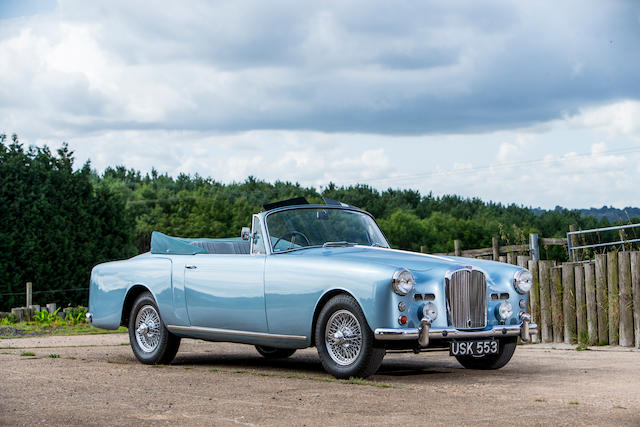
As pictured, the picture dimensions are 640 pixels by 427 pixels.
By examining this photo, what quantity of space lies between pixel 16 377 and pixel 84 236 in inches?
1316

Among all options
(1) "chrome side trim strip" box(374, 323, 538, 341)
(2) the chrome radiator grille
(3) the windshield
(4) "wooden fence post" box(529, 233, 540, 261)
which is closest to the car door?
(3) the windshield

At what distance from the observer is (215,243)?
1148 cm

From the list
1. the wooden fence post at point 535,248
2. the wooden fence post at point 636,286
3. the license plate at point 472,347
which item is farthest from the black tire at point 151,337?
the wooden fence post at point 535,248

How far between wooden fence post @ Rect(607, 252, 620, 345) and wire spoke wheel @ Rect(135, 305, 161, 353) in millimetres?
6817

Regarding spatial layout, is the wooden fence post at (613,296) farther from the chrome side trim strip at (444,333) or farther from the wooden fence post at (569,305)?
the chrome side trim strip at (444,333)

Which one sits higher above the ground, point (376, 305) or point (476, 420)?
point (376, 305)

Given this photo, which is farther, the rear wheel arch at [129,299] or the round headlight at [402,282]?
the rear wheel arch at [129,299]

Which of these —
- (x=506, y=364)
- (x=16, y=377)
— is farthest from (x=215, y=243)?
(x=506, y=364)

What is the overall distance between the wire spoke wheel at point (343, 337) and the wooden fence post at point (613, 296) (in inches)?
247

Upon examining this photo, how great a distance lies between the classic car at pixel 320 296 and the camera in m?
8.20

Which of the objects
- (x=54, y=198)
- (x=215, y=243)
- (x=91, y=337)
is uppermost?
(x=54, y=198)

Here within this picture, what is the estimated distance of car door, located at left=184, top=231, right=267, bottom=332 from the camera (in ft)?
31.0

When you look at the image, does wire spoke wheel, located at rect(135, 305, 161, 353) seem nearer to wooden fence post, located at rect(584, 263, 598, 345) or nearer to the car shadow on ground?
the car shadow on ground

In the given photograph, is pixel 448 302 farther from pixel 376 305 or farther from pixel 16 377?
pixel 16 377
